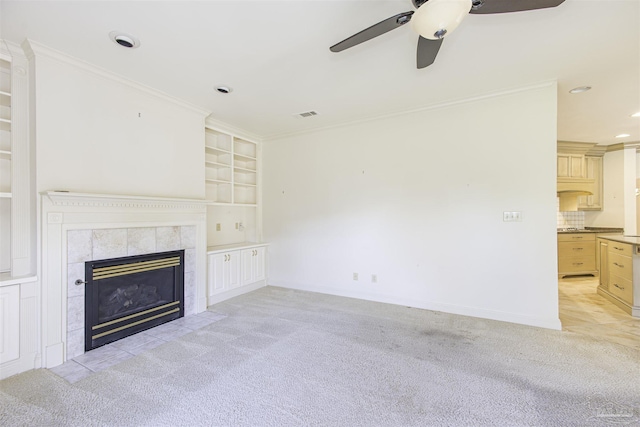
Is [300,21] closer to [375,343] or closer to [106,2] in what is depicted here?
[106,2]

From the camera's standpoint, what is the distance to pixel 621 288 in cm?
379

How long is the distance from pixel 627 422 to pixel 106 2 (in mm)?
4333

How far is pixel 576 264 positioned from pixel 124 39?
309 inches

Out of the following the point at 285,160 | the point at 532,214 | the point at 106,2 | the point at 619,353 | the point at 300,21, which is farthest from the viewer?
the point at 285,160

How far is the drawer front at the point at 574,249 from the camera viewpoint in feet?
18.2

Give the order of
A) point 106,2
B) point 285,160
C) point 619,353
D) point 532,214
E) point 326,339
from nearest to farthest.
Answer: point 106,2
point 619,353
point 326,339
point 532,214
point 285,160

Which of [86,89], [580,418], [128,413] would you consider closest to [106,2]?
[86,89]

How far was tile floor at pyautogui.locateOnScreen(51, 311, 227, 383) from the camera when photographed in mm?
2361

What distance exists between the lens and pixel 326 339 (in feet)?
9.52

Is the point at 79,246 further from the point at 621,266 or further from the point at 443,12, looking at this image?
the point at 621,266

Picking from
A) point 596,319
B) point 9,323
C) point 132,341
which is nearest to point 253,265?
point 132,341

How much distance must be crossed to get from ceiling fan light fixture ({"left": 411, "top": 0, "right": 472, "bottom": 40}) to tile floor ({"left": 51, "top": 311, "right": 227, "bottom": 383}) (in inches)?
137

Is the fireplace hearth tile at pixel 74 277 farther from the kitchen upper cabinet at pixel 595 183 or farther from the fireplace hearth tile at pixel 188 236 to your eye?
the kitchen upper cabinet at pixel 595 183

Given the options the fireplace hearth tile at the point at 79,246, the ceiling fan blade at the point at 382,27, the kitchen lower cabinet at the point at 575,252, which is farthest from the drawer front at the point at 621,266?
the fireplace hearth tile at the point at 79,246
